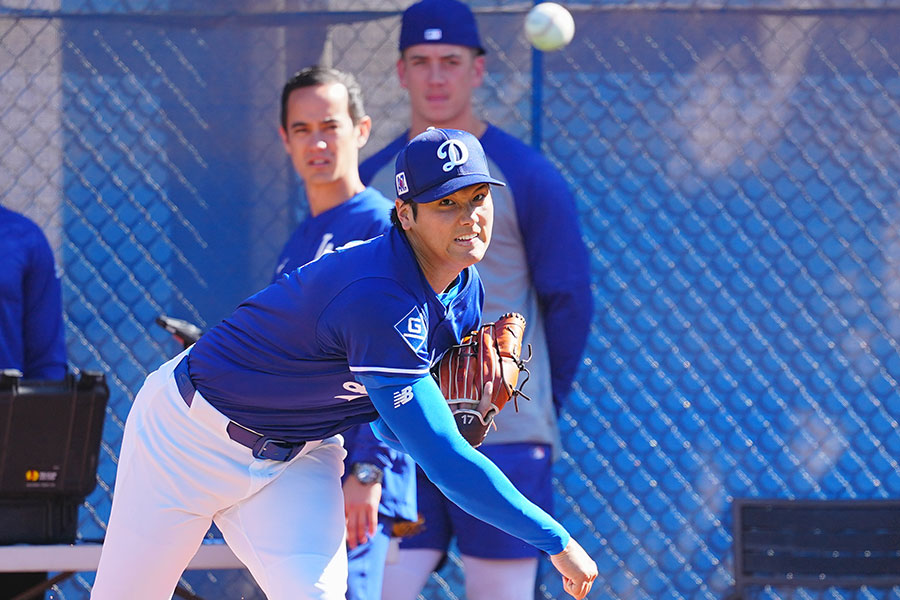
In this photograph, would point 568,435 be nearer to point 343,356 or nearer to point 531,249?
point 531,249

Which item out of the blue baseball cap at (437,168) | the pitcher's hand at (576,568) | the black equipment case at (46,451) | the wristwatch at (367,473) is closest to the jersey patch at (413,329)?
the blue baseball cap at (437,168)

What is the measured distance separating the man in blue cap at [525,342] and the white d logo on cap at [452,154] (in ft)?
3.62

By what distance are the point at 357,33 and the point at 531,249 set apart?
108 centimetres

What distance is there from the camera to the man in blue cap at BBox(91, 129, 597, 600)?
2.08 m

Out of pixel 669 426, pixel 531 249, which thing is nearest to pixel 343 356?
pixel 531 249

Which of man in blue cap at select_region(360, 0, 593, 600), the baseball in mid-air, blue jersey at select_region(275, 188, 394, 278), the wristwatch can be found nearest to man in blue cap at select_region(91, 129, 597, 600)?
the wristwatch

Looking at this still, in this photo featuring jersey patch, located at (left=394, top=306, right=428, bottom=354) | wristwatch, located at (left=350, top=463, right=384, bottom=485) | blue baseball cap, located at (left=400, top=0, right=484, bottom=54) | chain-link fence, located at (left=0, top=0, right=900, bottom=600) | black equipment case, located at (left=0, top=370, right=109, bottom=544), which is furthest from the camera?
chain-link fence, located at (left=0, top=0, right=900, bottom=600)

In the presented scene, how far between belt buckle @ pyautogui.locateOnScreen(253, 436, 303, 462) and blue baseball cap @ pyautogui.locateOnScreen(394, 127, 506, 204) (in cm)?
55

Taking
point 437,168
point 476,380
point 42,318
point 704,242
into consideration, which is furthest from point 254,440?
point 704,242

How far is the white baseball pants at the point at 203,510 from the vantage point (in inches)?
92.4

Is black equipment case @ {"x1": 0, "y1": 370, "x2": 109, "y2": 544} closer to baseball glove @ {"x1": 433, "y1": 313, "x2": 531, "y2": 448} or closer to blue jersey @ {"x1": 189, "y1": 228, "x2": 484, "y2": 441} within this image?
blue jersey @ {"x1": 189, "y1": 228, "x2": 484, "y2": 441}

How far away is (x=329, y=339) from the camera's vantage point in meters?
2.17

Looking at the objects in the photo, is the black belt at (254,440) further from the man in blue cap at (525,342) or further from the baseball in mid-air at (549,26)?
the baseball in mid-air at (549,26)

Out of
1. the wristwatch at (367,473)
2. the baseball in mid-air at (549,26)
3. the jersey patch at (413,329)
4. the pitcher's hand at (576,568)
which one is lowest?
the pitcher's hand at (576,568)
